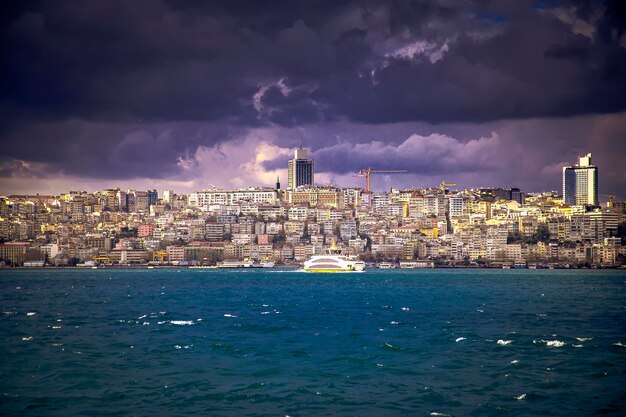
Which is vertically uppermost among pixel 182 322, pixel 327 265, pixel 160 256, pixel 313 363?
pixel 160 256

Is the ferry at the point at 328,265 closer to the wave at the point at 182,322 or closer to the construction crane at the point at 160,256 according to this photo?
the construction crane at the point at 160,256

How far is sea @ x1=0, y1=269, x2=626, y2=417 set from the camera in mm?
18281

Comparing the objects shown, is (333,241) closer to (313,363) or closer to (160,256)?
(160,256)

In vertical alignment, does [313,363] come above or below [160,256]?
below

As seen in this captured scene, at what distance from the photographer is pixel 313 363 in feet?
76.6

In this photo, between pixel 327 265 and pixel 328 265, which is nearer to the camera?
pixel 328 265

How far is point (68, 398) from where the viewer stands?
18844 mm

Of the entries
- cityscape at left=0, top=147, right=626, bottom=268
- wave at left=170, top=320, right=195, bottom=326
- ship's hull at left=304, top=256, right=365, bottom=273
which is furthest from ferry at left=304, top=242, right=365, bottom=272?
wave at left=170, top=320, right=195, bottom=326

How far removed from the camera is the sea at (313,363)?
1828 cm

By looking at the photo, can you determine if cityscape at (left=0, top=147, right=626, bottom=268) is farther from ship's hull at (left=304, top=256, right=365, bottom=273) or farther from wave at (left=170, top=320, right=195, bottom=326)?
wave at (left=170, top=320, right=195, bottom=326)

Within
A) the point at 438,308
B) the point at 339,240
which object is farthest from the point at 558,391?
the point at 339,240

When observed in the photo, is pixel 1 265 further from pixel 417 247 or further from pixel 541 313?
pixel 541 313

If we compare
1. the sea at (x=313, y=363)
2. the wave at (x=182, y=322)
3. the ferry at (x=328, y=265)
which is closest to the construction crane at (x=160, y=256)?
the ferry at (x=328, y=265)

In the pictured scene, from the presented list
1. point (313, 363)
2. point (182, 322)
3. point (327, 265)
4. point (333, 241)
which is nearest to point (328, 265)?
point (327, 265)
